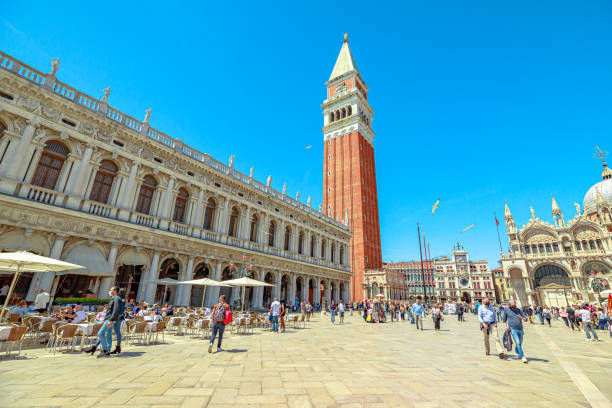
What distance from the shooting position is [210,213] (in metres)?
21.8

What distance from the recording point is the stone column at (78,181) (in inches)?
556

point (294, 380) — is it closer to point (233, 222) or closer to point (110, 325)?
point (110, 325)

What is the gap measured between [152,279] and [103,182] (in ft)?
21.1

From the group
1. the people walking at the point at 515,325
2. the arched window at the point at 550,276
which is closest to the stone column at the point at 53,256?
the people walking at the point at 515,325

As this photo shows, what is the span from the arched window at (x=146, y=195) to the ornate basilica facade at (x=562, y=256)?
57779 mm

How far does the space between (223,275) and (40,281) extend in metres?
11.2

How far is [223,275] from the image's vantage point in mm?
21828

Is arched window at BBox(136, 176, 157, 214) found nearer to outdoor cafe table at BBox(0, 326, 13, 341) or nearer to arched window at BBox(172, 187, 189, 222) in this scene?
arched window at BBox(172, 187, 189, 222)

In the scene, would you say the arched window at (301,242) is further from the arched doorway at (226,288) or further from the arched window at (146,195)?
the arched window at (146,195)

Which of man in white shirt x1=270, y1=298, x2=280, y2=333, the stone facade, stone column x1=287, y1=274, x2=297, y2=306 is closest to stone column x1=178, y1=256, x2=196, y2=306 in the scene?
man in white shirt x1=270, y1=298, x2=280, y2=333

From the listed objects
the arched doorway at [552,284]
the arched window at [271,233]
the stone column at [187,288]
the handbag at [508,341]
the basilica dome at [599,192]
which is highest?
the basilica dome at [599,192]

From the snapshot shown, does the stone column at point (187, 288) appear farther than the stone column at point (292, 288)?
No

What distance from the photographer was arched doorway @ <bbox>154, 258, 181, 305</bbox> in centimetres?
1767

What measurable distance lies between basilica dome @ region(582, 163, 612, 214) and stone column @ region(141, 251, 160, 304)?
68589 mm
